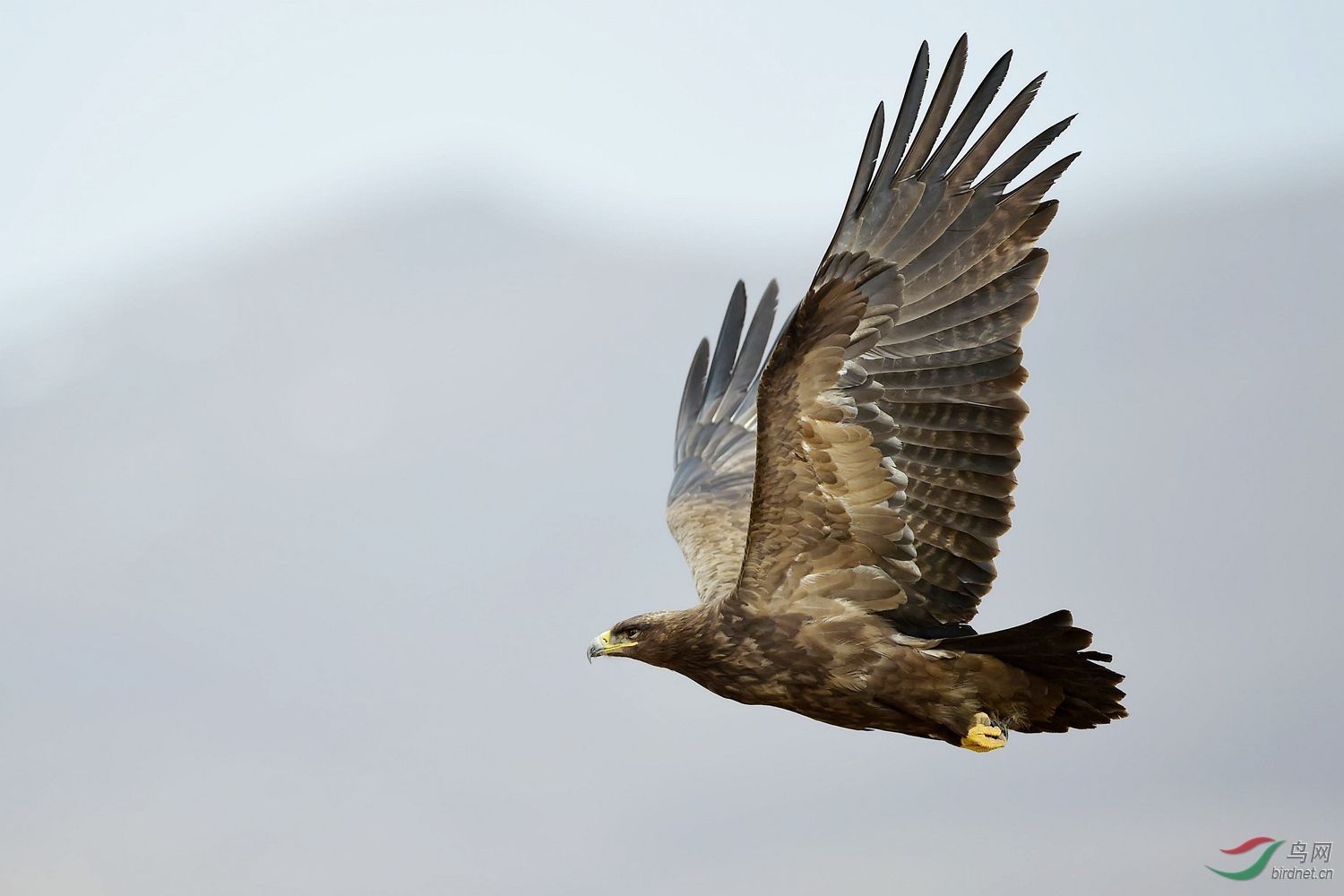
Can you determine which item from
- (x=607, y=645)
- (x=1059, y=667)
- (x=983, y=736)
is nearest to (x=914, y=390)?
(x=1059, y=667)

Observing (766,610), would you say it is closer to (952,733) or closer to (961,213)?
(952,733)

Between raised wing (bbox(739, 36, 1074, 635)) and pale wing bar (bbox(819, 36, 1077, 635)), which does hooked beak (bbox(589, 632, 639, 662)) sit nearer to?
raised wing (bbox(739, 36, 1074, 635))

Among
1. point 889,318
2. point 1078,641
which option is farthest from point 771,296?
point 1078,641

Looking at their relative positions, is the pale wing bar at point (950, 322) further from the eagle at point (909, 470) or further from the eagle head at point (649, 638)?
the eagle head at point (649, 638)

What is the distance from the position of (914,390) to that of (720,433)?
13.4 feet

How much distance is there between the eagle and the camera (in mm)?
8664

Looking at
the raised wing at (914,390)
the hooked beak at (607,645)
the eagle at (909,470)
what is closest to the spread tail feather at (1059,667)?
the eagle at (909,470)

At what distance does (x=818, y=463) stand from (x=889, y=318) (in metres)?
0.82

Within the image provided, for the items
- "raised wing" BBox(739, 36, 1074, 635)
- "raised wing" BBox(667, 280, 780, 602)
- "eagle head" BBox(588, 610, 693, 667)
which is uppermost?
"raised wing" BBox(667, 280, 780, 602)

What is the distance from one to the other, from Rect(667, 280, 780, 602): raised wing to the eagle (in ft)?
8.80

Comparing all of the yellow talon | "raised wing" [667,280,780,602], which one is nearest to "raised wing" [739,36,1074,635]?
the yellow talon

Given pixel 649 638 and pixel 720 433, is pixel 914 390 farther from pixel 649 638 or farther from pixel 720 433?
pixel 720 433

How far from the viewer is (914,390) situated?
894 centimetres

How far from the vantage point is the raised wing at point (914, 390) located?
28.4 feet
